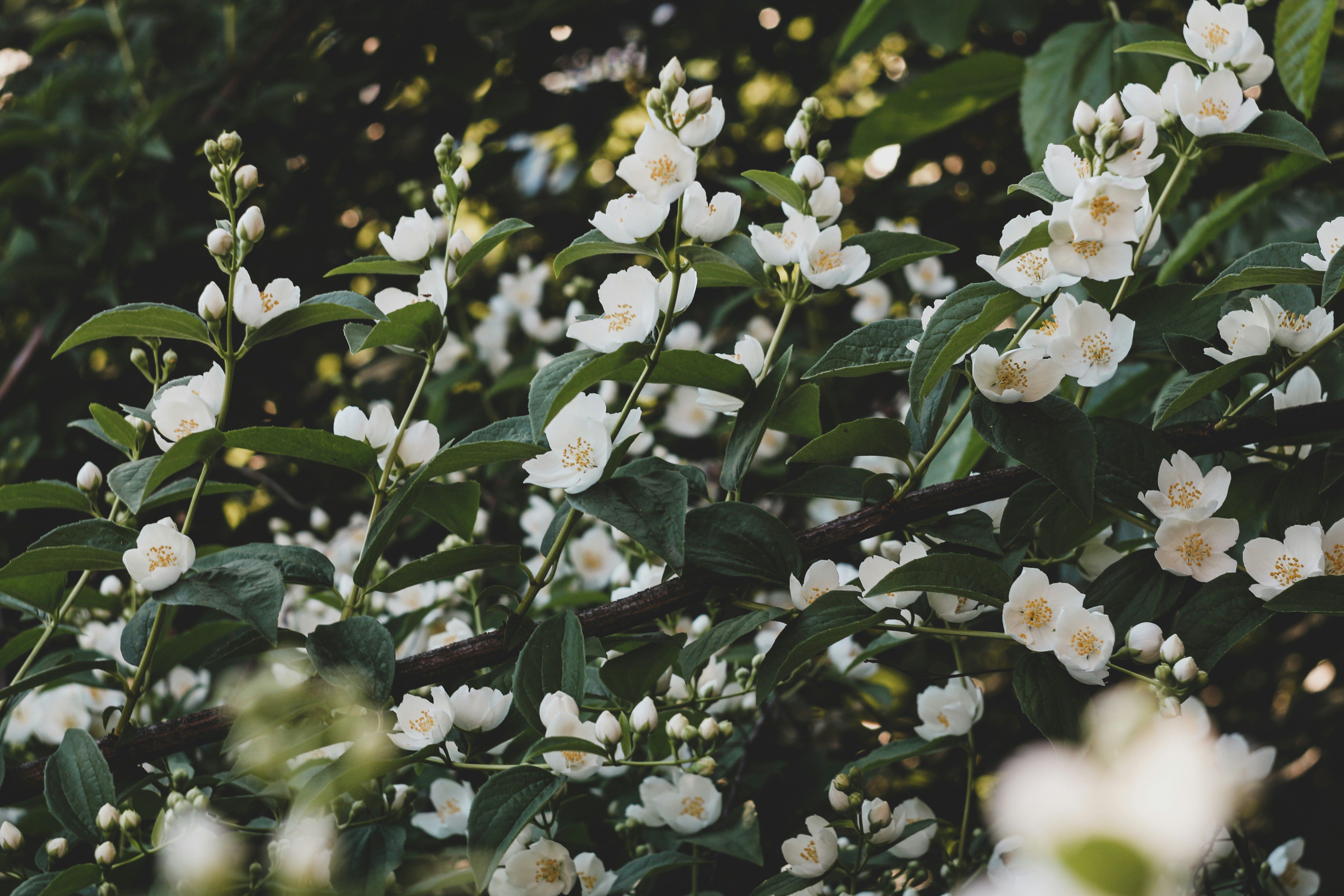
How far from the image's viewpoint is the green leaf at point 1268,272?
630 millimetres

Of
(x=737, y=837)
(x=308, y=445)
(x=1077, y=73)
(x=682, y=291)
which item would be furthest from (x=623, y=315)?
(x=1077, y=73)

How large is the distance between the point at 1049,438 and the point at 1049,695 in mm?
184

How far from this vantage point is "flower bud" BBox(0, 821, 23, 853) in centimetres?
78

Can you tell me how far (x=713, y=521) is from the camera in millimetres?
686

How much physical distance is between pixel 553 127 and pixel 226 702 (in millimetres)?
1629

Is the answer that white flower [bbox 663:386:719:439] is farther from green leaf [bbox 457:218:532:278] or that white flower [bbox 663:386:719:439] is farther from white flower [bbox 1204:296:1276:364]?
white flower [bbox 1204:296:1276:364]

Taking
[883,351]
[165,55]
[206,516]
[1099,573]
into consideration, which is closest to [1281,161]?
[1099,573]

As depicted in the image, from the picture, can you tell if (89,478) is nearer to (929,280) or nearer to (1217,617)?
(1217,617)

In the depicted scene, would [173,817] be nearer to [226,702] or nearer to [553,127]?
[226,702]

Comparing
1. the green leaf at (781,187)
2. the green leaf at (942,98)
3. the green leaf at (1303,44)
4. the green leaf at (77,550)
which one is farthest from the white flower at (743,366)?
the green leaf at (942,98)

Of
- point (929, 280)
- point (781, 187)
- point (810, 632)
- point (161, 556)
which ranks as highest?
point (781, 187)

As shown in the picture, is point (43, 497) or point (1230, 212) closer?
point (43, 497)

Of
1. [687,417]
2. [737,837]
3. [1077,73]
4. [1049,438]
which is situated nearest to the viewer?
[1049,438]

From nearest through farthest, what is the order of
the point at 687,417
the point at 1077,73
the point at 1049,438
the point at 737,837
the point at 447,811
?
1. the point at 1049,438
2. the point at 737,837
3. the point at 447,811
4. the point at 1077,73
5. the point at 687,417
